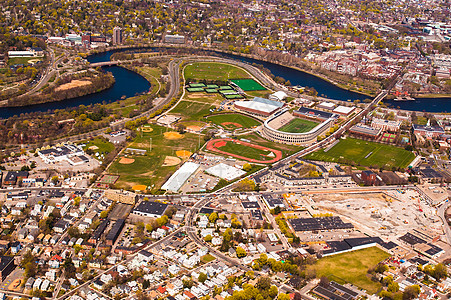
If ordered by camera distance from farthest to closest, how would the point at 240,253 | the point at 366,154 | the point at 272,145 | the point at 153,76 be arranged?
the point at 153,76, the point at 272,145, the point at 366,154, the point at 240,253

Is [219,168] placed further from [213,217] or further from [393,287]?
[393,287]

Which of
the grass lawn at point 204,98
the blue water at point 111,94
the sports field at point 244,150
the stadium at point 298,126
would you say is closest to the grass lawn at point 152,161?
the sports field at point 244,150

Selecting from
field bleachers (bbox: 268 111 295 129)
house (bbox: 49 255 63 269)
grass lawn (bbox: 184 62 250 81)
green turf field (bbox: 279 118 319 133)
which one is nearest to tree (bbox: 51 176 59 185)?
house (bbox: 49 255 63 269)

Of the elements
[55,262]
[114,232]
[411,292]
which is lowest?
[55,262]

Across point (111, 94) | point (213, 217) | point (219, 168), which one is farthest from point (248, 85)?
point (213, 217)

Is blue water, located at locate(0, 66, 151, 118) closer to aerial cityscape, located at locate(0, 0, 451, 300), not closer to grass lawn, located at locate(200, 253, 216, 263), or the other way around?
aerial cityscape, located at locate(0, 0, 451, 300)

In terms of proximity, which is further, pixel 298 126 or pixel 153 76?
pixel 153 76
